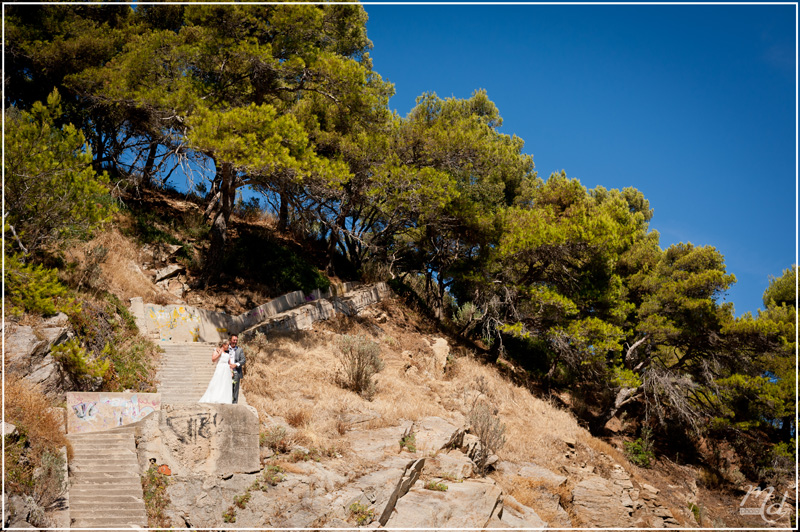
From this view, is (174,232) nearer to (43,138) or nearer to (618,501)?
(43,138)

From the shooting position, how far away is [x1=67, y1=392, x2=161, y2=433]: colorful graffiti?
6758 mm

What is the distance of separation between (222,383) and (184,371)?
8.60 ft

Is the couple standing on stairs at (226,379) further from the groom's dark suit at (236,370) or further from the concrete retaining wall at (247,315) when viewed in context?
the concrete retaining wall at (247,315)

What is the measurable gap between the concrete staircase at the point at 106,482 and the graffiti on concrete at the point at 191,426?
0.63 meters

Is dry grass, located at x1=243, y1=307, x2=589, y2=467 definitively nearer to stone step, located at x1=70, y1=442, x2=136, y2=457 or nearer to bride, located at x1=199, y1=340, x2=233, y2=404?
bride, located at x1=199, y1=340, x2=233, y2=404

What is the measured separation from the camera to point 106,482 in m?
5.88

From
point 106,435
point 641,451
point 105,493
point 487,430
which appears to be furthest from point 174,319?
point 641,451

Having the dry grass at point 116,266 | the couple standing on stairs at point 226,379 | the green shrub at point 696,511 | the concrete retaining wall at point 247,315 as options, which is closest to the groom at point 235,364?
the couple standing on stairs at point 226,379

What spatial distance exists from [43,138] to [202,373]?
5380mm

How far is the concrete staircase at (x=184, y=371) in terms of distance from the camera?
30.1 ft

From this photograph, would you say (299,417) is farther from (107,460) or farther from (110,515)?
(110,515)

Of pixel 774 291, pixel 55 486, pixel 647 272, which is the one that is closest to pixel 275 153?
pixel 55 486

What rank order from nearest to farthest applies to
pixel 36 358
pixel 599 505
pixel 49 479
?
1. pixel 49 479
2. pixel 36 358
3. pixel 599 505

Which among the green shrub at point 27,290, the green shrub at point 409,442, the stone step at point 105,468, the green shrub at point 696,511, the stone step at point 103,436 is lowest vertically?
the green shrub at point 696,511
